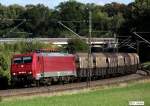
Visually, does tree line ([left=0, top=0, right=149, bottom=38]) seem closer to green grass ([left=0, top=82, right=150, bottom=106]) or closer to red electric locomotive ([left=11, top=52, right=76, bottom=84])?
red electric locomotive ([left=11, top=52, right=76, bottom=84])

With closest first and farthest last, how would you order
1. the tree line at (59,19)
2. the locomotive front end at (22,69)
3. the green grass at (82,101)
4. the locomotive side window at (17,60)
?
the green grass at (82,101) < the locomotive front end at (22,69) < the locomotive side window at (17,60) < the tree line at (59,19)

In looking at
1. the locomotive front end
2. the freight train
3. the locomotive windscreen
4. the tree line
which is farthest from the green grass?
the tree line

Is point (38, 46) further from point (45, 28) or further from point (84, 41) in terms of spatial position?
point (45, 28)

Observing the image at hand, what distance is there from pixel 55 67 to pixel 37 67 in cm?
409

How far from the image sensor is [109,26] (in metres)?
181

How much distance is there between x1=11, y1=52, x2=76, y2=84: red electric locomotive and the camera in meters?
53.3

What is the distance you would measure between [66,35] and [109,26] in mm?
39931

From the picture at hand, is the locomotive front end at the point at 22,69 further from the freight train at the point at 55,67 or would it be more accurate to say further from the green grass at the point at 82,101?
the green grass at the point at 82,101

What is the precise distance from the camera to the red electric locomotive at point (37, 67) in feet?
175

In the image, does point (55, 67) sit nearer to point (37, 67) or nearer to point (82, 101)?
point (37, 67)

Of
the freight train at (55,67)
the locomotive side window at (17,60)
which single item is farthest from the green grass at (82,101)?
the locomotive side window at (17,60)

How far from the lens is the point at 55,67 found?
57938mm

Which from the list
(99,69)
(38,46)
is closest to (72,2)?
(38,46)

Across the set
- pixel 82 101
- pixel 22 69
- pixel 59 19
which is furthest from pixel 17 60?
pixel 59 19
